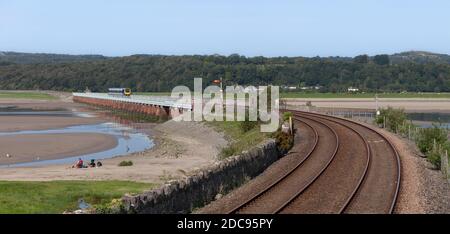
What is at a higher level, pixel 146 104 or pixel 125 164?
pixel 125 164

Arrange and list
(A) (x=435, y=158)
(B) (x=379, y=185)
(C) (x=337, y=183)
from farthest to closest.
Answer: (A) (x=435, y=158) < (C) (x=337, y=183) < (B) (x=379, y=185)

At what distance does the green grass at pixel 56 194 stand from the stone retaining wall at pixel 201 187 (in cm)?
348

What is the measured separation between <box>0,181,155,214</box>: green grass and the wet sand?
1756 cm

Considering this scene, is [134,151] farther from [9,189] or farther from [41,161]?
[9,189]

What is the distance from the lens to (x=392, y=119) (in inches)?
2019

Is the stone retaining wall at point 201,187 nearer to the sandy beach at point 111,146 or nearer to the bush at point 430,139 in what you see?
the sandy beach at point 111,146

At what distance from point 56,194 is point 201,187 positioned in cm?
769

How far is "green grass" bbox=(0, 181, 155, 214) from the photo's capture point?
23.6 metres

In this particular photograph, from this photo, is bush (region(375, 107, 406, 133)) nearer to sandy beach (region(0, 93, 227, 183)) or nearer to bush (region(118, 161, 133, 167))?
sandy beach (region(0, 93, 227, 183))

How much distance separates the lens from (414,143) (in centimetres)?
4094

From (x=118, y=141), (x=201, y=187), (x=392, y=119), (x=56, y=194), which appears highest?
(x=201, y=187)

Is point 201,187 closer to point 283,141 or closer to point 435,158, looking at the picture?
point 435,158

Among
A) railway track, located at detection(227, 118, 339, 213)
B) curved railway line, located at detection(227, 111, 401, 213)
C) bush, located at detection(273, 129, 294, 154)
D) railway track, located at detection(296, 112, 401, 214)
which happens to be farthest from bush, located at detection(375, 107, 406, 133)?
bush, located at detection(273, 129, 294, 154)

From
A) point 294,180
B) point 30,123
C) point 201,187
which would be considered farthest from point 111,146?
point 201,187
